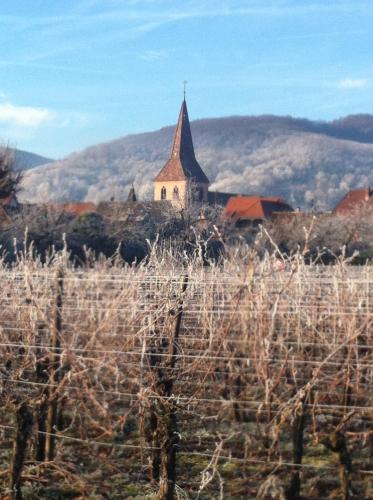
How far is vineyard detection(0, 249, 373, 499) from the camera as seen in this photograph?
15.4 feet

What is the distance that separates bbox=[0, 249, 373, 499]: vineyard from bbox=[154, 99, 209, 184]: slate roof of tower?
20400 millimetres

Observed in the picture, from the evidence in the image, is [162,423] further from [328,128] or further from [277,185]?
[328,128]

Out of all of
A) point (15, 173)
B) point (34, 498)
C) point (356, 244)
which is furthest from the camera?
point (356, 244)

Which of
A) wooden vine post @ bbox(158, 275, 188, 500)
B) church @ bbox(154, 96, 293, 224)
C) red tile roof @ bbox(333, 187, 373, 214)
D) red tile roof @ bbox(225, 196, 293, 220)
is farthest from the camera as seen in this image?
red tile roof @ bbox(333, 187, 373, 214)

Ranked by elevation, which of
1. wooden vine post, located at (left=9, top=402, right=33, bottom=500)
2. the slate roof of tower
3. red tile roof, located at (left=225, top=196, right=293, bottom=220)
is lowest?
wooden vine post, located at (left=9, top=402, right=33, bottom=500)

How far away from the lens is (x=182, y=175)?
27078mm

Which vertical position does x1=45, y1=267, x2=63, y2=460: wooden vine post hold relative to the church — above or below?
below

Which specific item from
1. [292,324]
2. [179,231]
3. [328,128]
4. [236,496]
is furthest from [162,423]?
[328,128]

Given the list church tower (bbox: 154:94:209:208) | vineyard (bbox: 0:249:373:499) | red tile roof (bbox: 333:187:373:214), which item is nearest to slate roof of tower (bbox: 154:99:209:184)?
church tower (bbox: 154:94:209:208)

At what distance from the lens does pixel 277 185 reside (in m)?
72.6

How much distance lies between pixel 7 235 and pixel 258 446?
13923 millimetres

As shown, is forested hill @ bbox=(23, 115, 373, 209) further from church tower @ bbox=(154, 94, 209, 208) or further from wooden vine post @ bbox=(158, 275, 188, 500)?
wooden vine post @ bbox=(158, 275, 188, 500)

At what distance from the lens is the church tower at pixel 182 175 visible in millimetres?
21891

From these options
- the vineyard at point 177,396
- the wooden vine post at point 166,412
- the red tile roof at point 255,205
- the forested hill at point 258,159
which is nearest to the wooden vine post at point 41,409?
the vineyard at point 177,396
